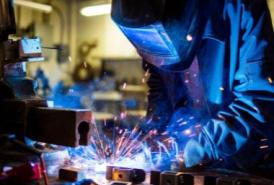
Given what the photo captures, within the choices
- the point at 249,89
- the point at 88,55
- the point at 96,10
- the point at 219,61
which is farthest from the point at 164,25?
the point at 88,55

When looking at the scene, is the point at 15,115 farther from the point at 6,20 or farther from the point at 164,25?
the point at 164,25

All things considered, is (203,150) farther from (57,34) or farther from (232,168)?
(57,34)

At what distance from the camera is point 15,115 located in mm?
1228

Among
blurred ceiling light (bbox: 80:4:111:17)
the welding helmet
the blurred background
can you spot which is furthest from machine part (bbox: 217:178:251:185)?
the blurred background

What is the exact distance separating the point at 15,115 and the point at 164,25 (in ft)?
1.86

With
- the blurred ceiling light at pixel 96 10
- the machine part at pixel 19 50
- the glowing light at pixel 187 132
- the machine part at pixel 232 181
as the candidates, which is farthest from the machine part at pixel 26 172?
the blurred ceiling light at pixel 96 10

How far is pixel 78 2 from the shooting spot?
3.72 meters

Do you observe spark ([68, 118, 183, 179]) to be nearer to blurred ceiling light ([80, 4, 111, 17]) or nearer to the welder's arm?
the welder's arm

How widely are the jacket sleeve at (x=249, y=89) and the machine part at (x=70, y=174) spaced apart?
18.2 inches

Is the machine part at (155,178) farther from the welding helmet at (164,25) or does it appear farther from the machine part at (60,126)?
the welding helmet at (164,25)

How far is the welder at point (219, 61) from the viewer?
1337 millimetres

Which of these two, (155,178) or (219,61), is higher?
(219,61)

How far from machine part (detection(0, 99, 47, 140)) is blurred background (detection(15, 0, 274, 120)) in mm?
2075

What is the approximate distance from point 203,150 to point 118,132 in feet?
1.97
